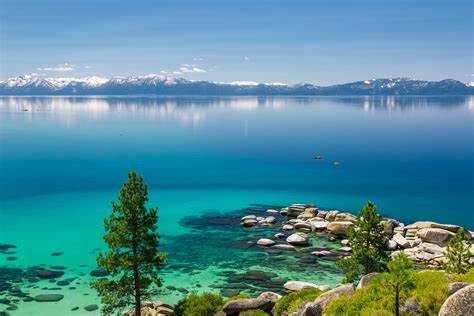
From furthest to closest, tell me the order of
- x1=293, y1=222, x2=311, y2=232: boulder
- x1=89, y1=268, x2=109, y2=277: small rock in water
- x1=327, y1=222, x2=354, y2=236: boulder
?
x1=293, y1=222, x2=311, y2=232: boulder < x1=327, y1=222, x2=354, y2=236: boulder < x1=89, y1=268, x2=109, y2=277: small rock in water

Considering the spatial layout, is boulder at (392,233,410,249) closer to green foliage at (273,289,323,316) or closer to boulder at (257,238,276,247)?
boulder at (257,238,276,247)

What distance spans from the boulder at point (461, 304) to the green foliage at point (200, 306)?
23925mm

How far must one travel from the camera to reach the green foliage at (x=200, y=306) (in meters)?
45.3

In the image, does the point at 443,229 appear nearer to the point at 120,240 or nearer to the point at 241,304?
the point at 241,304

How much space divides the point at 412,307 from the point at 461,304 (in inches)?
205

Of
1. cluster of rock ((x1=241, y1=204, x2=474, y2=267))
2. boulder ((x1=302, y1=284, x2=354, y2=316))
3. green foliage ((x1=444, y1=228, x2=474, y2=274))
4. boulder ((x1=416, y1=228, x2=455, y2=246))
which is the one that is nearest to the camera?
boulder ((x1=302, y1=284, x2=354, y2=316))

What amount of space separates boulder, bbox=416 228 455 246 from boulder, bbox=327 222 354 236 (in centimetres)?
1266

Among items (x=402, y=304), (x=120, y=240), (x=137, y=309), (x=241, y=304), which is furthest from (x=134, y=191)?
(x=402, y=304)

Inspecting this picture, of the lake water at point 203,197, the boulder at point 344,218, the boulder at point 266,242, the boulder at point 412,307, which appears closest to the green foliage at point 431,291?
the boulder at point 412,307

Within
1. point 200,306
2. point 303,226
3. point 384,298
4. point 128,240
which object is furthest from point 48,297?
point 303,226

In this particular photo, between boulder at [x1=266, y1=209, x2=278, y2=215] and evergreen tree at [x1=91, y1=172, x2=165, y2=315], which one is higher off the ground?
evergreen tree at [x1=91, y1=172, x2=165, y2=315]

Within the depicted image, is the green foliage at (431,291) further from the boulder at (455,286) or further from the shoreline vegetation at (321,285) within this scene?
the boulder at (455,286)

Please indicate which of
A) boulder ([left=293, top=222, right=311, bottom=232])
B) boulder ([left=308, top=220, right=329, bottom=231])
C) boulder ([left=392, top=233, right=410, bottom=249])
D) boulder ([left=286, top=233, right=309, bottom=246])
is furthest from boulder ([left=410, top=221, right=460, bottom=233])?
boulder ([left=286, top=233, right=309, bottom=246])

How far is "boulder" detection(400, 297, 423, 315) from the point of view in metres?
32.6
